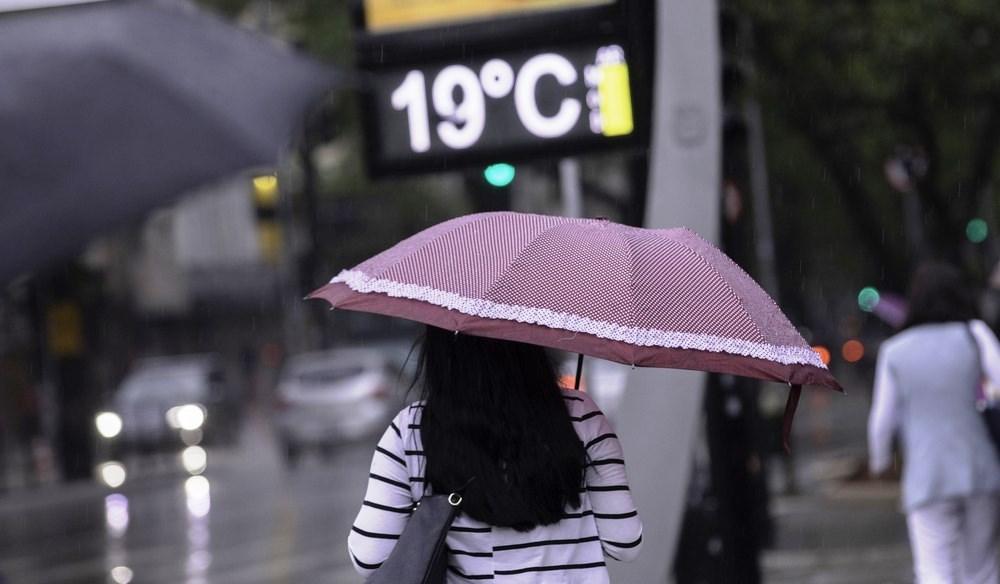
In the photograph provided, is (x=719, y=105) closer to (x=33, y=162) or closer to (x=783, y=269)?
(x=33, y=162)

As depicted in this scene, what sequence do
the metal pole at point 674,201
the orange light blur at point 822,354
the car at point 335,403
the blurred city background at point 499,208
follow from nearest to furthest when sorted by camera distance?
the orange light blur at point 822,354, the metal pole at point 674,201, the blurred city background at point 499,208, the car at point 335,403

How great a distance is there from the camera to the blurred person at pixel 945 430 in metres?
7.73

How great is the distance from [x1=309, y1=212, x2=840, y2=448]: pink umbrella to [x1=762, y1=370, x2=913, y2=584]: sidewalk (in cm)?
732

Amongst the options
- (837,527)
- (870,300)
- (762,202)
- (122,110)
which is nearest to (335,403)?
(762,202)

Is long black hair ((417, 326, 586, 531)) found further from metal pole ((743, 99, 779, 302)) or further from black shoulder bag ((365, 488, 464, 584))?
metal pole ((743, 99, 779, 302))

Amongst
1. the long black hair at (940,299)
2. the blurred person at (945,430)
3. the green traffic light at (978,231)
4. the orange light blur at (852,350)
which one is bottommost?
the orange light blur at (852,350)

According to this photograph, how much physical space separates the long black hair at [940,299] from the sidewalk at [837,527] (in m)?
3.71

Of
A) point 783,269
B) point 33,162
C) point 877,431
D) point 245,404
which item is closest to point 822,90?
point 877,431

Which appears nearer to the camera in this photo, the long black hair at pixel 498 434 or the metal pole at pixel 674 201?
the long black hair at pixel 498 434

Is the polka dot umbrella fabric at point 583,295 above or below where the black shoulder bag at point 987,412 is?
above

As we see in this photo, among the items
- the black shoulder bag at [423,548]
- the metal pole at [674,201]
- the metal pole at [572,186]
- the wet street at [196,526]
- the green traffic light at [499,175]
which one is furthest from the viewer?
the wet street at [196,526]

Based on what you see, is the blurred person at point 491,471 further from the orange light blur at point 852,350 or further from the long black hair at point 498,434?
the orange light blur at point 852,350

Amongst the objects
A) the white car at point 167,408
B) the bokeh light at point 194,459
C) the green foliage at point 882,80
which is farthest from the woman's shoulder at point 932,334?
the white car at point 167,408

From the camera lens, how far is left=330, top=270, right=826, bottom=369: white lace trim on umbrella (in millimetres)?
4059
